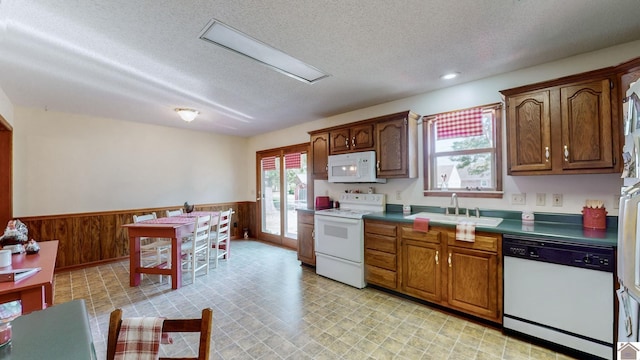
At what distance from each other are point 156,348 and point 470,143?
3271 millimetres

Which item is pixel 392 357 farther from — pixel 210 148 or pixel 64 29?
pixel 210 148

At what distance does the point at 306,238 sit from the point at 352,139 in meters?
1.66

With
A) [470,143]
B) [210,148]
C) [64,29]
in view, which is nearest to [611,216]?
[470,143]

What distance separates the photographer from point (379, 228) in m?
2.99

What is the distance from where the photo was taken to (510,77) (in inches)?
104

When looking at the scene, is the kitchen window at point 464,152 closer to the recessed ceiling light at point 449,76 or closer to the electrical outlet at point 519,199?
the electrical outlet at point 519,199

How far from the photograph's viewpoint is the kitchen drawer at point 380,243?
288cm

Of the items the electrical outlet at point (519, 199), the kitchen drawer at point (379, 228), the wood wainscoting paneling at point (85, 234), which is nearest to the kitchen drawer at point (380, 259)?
the kitchen drawer at point (379, 228)

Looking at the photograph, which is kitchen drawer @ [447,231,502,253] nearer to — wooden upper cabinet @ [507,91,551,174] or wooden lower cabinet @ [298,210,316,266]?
wooden upper cabinet @ [507,91,551,174]

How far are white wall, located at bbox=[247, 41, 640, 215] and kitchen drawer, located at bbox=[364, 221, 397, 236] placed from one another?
0.63m

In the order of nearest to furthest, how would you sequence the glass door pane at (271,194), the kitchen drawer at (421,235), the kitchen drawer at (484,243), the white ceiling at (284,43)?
the white ceiling at (284,43)
the kitchen drawer at (484,243)
the kitchen drawer at (421,235)
the glass door pane at (271,194)

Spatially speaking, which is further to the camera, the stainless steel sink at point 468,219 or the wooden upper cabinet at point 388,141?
the wooden upper cabinet at point 388,141

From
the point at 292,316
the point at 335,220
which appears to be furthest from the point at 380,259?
the point at 292,316

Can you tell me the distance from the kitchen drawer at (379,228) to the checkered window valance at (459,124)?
4.24ft
